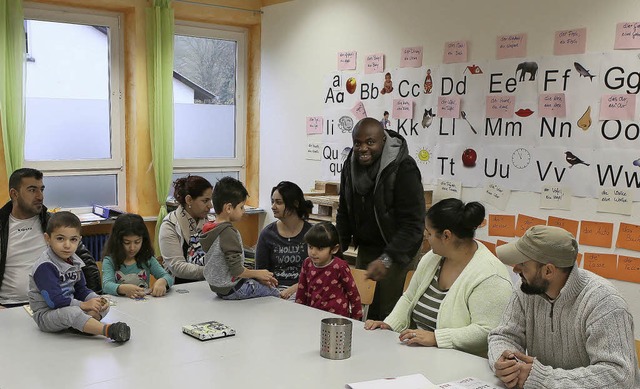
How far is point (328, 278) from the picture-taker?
3041mm

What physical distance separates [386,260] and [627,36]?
5.74 ft

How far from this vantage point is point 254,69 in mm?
6152

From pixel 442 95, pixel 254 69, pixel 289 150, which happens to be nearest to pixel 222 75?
pixel 254 69

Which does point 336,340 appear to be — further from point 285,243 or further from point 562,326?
point 285,243

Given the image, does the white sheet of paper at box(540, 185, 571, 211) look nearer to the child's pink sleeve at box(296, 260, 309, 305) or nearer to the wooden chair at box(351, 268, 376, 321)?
the wooden chair at box(351, 268, 376, 321)

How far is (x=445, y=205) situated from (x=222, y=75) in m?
4.02

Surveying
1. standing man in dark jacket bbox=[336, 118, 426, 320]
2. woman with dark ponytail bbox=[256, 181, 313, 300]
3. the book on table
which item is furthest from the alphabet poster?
the book on table

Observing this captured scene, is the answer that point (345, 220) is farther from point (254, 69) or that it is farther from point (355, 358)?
point (254, 69)

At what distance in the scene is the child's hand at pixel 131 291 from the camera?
3041 mm

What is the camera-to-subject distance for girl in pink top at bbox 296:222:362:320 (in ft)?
9.91

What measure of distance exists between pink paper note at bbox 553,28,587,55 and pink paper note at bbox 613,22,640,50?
0.18 metres

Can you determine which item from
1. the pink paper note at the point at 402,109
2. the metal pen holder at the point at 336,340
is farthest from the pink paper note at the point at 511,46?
the metal pen holder at the point at 336,340

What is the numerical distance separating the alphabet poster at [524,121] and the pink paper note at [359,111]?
0.12 m

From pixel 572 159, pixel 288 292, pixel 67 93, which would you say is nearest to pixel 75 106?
pixel 67 93
